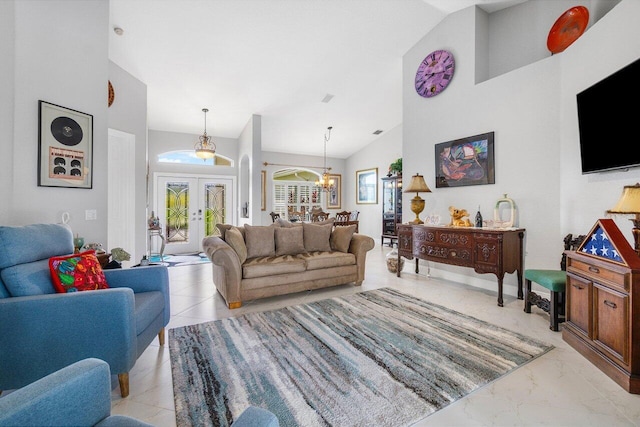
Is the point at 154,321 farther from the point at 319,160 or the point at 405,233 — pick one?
the point at 319,160

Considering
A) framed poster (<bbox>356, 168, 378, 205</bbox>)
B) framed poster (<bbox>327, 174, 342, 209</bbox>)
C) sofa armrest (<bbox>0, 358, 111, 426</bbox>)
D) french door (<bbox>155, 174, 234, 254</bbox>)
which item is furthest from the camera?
framed poster (<bbox>327, 174, 342, 209</bbox>)

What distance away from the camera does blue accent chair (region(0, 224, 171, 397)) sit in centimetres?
151

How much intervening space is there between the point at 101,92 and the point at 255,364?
3.21 m

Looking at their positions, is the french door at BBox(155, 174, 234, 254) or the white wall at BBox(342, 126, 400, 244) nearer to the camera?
the french door at BBox(155, 174, 234, 254)

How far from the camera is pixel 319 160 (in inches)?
357

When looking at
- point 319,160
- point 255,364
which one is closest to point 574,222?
point 255,364

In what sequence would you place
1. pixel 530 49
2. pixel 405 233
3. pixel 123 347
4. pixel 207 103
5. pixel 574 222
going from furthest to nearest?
pixel 207 103
pixel 405 233
pixel 530 49
pixel 574 222
pixel 123 347

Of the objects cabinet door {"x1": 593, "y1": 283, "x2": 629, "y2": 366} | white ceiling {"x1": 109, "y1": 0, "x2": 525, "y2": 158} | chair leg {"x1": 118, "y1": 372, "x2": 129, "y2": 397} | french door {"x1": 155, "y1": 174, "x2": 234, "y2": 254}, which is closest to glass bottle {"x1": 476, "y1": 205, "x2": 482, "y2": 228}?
cabinet door {"x1": 593, "y1": 283, "x2": 629, "y2": 366}

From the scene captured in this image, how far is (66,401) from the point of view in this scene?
2.58 feet

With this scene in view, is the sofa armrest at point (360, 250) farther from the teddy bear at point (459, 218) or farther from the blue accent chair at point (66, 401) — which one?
the blue accent chair at point (66, 401)

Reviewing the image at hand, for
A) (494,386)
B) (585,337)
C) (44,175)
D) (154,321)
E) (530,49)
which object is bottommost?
(494,386)

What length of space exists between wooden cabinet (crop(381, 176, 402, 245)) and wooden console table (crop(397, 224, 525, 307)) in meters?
3.02

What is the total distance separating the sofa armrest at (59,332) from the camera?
151 centimetres

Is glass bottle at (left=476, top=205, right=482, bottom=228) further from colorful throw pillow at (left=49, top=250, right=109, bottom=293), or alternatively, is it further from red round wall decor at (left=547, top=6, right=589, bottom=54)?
colorful throw pillow at (left=49, top=250, right=109, bottom=293)
